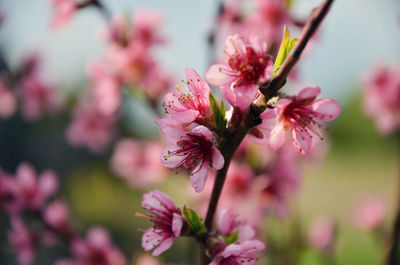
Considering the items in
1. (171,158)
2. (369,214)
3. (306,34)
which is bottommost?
(369,214)

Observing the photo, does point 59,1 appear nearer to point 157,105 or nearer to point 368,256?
point 157,105

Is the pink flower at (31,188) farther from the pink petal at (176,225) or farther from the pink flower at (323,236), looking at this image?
the pink flower at (323,236)

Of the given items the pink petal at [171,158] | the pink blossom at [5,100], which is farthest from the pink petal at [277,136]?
the pink blossom at [5,100]

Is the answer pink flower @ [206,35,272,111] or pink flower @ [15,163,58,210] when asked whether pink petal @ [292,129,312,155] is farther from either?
pink flower @ [15,163,58,210]

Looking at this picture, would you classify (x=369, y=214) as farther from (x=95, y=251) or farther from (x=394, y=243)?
(x=95, y=251)

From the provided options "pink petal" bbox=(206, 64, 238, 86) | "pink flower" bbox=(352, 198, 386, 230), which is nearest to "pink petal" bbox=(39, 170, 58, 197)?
"pink petal" bbox=(206, 64, 238, 86)

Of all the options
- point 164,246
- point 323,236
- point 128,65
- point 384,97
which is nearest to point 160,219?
point 164,246

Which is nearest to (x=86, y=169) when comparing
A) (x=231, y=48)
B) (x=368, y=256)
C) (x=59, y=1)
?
(x=368, y=256)
